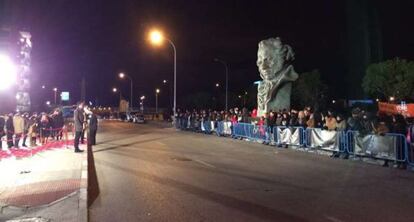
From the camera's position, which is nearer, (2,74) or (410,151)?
(410,151)

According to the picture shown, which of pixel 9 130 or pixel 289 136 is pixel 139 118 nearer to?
pixel 9 130

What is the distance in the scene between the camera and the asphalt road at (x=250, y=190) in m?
8.64

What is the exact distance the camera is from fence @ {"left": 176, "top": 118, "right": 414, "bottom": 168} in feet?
50.6

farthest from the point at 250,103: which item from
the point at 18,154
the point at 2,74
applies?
the point at 18,154

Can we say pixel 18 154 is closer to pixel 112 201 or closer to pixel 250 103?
pixel 112 201

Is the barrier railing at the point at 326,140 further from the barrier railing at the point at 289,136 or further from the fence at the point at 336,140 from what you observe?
the barrier railing at the point at 289,136

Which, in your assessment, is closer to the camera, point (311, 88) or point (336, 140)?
point (336, 140)

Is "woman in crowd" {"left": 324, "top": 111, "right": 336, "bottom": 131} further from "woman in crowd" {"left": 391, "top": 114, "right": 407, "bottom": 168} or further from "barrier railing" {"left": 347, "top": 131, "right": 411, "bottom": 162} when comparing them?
"woman in crowd" {"left": 391, "top": 114, "right": 407, "bottom": 168}

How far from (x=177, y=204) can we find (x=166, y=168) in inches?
236

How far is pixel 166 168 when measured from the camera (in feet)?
50.8

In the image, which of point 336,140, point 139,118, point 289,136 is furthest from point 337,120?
point 139,118

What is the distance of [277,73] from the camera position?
35.5 m

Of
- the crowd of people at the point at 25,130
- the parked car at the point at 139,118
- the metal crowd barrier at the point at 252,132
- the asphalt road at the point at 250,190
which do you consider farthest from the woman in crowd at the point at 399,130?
the parked car at the point at 139,118

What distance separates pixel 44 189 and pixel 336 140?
1176 centimetres
